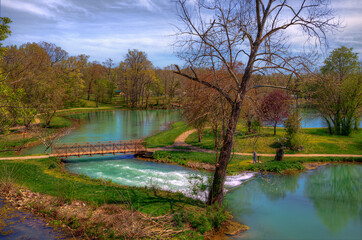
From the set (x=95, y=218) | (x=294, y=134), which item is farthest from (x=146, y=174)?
(x=294, y=134)

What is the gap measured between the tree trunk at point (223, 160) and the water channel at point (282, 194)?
1641 millimetres

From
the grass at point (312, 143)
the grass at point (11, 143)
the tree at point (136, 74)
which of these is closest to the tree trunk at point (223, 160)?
the grass at point (312, 143)

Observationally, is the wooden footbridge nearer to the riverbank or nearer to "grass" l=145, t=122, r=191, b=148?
"grass" l=145, t=122, r=191, b=148

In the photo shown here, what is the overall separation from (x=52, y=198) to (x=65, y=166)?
8259 millimetres

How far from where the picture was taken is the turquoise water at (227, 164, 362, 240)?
965 centimetres

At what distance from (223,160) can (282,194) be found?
6419 mm

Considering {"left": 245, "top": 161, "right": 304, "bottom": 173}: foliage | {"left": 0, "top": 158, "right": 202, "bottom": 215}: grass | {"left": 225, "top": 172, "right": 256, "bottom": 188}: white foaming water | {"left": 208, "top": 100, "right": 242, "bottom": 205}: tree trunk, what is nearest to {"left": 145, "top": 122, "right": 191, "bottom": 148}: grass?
{"left": 245, "top": 161, "right": 304, "bottom": 173}: foliage

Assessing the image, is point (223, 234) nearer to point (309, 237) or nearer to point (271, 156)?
point (309, 237)

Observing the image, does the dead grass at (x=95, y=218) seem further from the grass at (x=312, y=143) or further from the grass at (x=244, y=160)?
the grass at (x=312, y=143)

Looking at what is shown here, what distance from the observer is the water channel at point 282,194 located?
32.4 ft

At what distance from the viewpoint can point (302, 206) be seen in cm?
1213

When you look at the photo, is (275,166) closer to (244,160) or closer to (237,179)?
(244,160)

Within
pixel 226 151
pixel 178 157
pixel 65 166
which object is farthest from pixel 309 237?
pixel 65 166

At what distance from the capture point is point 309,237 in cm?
923
